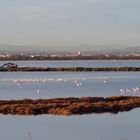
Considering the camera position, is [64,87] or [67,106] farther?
[64,87]

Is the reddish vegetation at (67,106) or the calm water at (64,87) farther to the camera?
the calm water at (64,87)

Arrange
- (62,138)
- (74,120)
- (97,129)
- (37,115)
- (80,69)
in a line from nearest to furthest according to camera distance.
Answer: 1. (62,138)
2. (97,129)
3. (74,120)
4. (37,115)
5. (80,69)

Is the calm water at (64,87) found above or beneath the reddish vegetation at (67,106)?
beneath

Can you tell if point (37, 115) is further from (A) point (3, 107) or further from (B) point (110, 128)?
(B) point (110, 128)

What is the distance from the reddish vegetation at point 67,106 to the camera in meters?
28.7

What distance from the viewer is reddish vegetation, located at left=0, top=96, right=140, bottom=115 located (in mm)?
28717

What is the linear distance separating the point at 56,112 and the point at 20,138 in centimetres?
753

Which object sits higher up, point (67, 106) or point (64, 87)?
point (67, 106)

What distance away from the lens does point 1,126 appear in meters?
24.7

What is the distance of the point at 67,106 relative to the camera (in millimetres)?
29859

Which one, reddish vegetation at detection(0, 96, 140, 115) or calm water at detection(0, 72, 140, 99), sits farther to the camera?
calm water at detection(0, 72, 140, 99)

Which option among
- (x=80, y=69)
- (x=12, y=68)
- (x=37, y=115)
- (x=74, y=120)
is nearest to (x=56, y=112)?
(x=37, y=115)

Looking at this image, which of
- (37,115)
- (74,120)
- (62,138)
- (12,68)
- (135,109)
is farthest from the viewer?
(12,68)

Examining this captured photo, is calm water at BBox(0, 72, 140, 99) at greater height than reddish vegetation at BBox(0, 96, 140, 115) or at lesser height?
lesser
